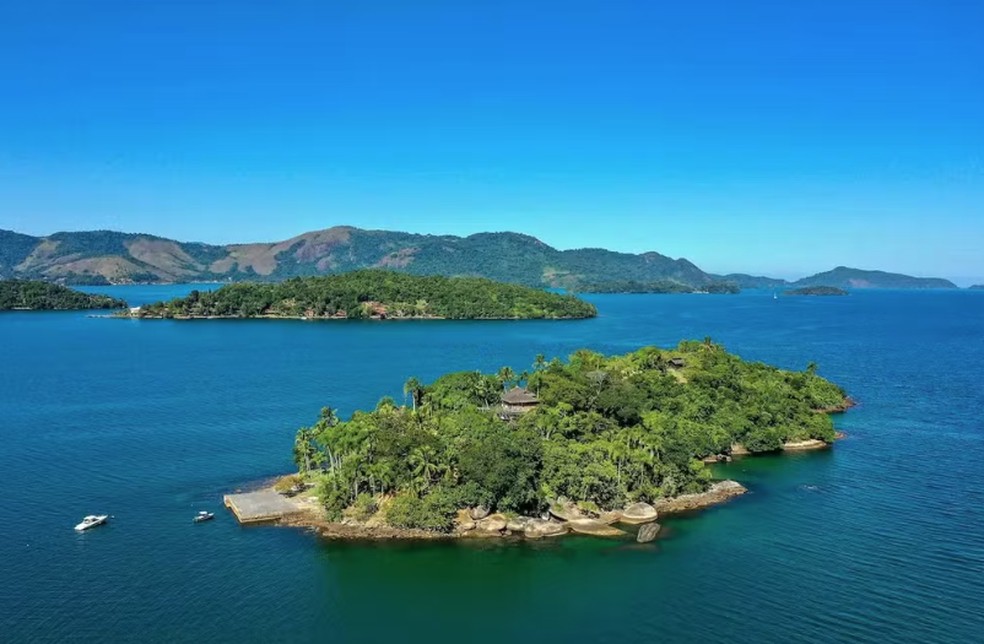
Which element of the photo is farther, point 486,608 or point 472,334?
point 472,334

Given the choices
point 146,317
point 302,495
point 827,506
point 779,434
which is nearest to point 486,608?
point 302,495

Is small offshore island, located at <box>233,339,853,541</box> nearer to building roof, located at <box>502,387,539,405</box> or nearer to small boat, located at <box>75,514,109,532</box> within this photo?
building roof, located at <box>502,387,539,405</box>

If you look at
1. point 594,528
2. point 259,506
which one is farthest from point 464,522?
point 259,506

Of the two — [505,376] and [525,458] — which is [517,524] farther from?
[505,376]

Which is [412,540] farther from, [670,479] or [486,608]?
[670,479]

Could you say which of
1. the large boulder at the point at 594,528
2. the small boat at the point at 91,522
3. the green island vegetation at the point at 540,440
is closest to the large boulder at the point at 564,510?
the green island vegetation at the point at 540,440

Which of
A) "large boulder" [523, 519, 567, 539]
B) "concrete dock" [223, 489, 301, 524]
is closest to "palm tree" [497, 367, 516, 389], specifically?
"large boulder" [523, 519, 567, 539]

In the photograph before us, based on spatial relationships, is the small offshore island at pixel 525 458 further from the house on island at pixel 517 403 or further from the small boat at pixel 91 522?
the small boat at pixel 91 522
